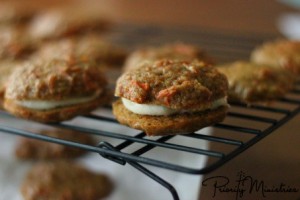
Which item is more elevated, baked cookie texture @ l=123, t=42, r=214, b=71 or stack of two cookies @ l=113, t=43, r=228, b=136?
baked cookie texture @ l=123, t=42, r=214, b=71

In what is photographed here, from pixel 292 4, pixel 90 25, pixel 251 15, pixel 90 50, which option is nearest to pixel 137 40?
pixel 90 25

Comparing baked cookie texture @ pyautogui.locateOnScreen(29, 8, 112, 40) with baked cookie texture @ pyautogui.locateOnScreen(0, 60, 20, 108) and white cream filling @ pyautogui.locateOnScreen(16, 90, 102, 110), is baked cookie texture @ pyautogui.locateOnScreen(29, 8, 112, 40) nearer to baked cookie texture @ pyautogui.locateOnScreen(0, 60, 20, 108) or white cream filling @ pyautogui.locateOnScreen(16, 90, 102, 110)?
baked cookie texture @ pyautogui.locateOnScreen(0, 60, 20, 108)

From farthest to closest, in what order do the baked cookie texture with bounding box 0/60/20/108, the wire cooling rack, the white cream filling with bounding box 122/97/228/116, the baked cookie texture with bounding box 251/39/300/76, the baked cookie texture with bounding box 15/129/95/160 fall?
the baked cookie texture with bounding box 15/129/95/160, the baked cookie texture with bounding box 251/39/300/76, the baked cookie texture with bounding box 0/60/20/108, the white cream filling with bounding box 122/97/228/116, the wire cooling rack

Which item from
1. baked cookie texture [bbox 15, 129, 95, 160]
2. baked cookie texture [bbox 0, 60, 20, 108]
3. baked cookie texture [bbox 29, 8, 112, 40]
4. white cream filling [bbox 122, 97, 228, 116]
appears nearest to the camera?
white cream filling [bbox 122, 97, 228, 116]

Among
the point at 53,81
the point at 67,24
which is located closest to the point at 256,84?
the point at 53,81

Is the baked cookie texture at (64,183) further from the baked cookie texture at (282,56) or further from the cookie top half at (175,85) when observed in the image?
the baked cookie texture at (282,56)

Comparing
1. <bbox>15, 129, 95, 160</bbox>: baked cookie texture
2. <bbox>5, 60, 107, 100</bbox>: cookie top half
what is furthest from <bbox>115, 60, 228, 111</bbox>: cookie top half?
<bbox>15, 129, 95, 160</bbox>: baked cookie texture

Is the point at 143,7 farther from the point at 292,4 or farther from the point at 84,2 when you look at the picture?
the point at 292,4

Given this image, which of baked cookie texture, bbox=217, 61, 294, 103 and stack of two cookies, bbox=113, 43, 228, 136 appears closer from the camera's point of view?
stack of two cookies, bbox=113, 43, 228, 136

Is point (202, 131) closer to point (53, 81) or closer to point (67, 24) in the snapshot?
point (53, 81)
